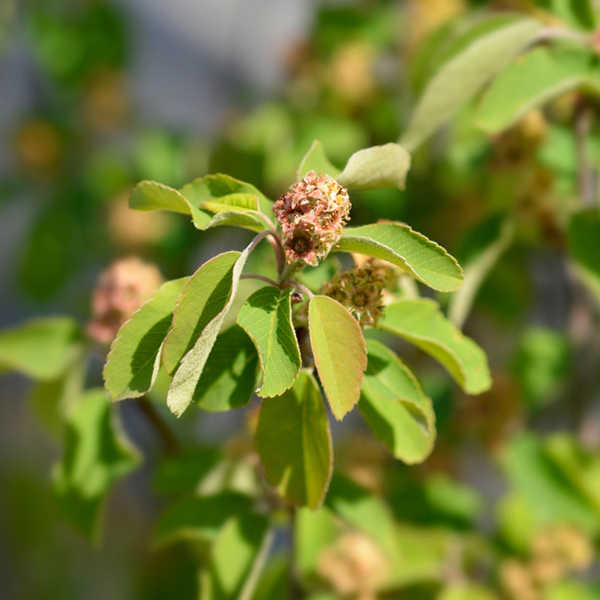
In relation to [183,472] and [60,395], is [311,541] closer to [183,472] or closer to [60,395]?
[183,472]

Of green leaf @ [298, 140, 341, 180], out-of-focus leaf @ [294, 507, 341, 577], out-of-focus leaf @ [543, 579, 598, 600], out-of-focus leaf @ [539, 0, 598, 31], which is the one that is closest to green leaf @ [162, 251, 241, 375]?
green leaf @ [298, 140, 341, 180]

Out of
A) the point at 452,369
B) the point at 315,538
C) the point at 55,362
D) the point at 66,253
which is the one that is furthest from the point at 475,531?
the point at 66,253

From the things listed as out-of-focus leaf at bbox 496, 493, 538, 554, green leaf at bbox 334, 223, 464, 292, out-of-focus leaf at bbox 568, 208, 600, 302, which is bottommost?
out-of-focus leaf at bbox 496, 493, 538, 554

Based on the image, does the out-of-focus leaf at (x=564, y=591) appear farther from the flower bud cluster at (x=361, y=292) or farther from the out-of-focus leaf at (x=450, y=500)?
the flower bud cluster at (x=361, y=292)

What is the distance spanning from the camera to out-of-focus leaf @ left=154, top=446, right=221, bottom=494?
692mm

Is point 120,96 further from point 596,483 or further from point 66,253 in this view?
point 596,483

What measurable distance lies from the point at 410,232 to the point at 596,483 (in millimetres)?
567

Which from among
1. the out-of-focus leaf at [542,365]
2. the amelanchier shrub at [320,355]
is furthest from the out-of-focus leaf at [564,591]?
the out-of-focus leaf at [542,365]

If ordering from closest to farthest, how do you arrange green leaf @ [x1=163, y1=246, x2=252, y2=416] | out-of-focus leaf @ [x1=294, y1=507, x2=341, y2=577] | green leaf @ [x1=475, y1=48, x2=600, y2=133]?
1. green leaf @ [x1=163, y1=246, x2=252, y2=416]
2. green leaf @ [x1=475, y1=48, x2=600, y2=133]
3. out-of-focus leaf @ [x1=294, y1=507, x2=341, y2=577]

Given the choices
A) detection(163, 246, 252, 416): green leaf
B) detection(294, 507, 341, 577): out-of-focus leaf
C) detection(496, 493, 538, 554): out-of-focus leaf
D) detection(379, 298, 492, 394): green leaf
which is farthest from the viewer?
detection(496, 493, 538, 554): out-of-focus leaf

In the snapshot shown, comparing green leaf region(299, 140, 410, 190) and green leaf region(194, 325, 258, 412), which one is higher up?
green leaf region(299, 140, 410, 190)

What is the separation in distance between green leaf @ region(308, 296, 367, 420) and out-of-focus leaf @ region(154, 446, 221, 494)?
1.07 feet

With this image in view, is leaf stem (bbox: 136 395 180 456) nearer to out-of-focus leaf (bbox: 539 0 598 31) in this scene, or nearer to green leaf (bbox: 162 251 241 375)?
green leaf (bbox: 162 251 241 375)

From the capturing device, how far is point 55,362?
2.27 ft
